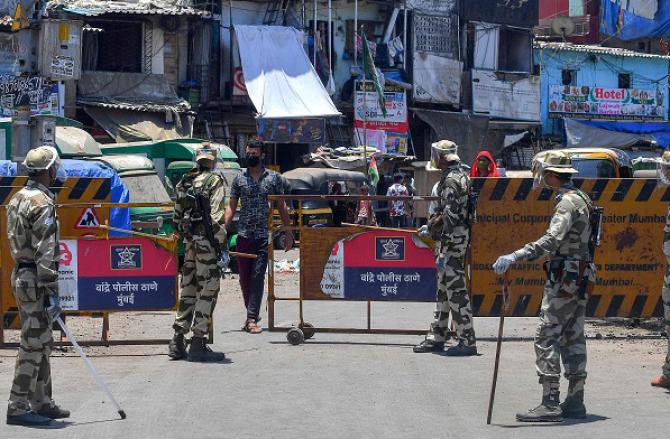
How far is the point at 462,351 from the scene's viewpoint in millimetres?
10727

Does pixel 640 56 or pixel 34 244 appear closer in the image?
pixel 34 244

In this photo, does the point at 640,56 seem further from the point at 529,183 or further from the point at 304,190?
the point at 529,183

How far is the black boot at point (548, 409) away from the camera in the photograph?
308 inches

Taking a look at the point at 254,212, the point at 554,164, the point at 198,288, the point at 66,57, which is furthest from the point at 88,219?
the point at 66,57

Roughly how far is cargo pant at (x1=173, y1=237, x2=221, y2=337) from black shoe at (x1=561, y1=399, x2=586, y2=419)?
3630mm

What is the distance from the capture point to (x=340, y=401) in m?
8.50

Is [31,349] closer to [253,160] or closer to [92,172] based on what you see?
[253,160]

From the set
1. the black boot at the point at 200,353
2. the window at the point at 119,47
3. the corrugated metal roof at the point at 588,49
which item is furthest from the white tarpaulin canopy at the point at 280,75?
the black boot at the point at 200,353

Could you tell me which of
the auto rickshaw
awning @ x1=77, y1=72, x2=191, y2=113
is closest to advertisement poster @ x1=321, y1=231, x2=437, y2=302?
the auto rickshaw

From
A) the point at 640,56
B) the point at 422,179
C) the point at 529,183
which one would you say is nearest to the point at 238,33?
the point at 422,179

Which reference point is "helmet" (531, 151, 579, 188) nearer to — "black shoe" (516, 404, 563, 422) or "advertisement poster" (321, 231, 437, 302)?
"black shoe" (516, 404, 563, 422)

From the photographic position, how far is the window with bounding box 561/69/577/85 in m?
48.3

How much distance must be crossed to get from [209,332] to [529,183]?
11.7 ft

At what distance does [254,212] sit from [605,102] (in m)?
38.6
